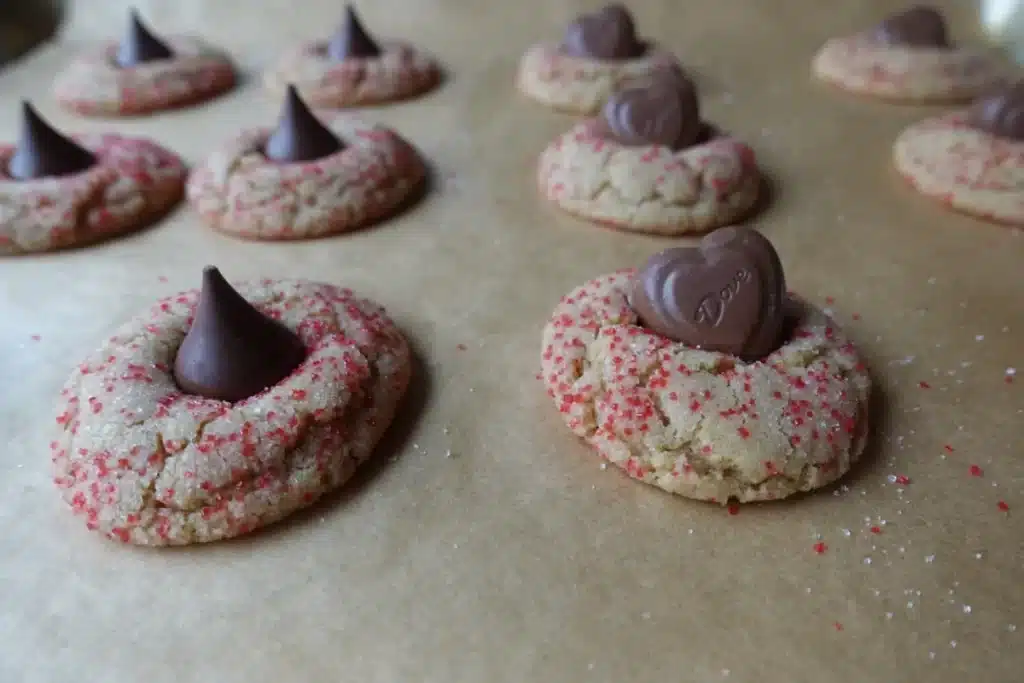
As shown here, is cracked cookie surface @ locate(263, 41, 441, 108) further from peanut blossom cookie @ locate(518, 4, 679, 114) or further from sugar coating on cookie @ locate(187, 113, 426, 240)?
sugar coating on cookie @ locate(187, 113, 426, 240)

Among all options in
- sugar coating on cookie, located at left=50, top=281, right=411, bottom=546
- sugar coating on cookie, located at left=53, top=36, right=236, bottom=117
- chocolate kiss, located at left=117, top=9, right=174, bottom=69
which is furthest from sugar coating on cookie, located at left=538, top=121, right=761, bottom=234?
chocolate kiss, located at left=117, top=9, right=174, bottom=69

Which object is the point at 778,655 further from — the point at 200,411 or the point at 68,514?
the point at 68,514

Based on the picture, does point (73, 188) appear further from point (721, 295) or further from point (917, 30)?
point (917, 30)

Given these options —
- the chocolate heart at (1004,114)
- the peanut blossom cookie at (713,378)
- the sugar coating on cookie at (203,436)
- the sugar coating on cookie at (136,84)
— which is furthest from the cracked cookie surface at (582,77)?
the sugar coating on cookie at (203,436)

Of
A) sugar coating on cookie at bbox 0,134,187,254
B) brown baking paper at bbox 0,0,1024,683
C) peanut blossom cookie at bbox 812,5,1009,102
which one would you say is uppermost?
peanut blossom cookie at bbox 812,5,1009,102

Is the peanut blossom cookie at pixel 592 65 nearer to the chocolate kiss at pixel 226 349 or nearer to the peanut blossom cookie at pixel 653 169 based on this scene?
the peanut blossom cookie at pixel 653 169
